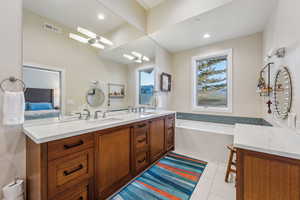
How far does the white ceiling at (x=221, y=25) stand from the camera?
182cm

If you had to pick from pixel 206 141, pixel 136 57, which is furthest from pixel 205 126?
pixel 136 57

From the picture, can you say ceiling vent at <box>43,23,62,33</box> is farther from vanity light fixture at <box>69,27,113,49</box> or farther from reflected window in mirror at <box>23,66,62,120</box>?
reflected window in mirror at <box>23,66,62,120</box>

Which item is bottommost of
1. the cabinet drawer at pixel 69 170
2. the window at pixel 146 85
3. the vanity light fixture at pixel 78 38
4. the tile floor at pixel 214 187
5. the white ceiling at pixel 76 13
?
the tile floor at pixel 214 187

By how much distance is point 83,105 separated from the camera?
1806mm

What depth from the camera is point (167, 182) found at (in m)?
1.76

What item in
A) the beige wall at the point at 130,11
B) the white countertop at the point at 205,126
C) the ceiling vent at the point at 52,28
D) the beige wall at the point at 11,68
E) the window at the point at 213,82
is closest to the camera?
the beige wall at the point at 11,68

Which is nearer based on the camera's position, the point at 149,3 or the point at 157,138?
the point at 157,138

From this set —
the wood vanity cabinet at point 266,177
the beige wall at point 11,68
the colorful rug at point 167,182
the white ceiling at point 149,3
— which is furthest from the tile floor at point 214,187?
the white ceiling at point 149,3

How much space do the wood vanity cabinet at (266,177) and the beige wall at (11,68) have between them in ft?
6.57

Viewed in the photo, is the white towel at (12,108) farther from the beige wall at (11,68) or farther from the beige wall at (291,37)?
the beige wall at (291,37)

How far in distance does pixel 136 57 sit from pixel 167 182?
2.26 meters

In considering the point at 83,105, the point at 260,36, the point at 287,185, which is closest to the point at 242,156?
the point at 287,185

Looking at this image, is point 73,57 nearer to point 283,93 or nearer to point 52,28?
point 52,28

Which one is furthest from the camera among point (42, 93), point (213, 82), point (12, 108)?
point (213, 82)
